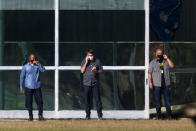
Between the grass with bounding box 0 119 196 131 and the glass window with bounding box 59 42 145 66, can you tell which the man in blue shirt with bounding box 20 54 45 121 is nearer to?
the glass window with bounding box 59 42 145 66

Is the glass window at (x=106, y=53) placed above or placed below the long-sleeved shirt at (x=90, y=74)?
above

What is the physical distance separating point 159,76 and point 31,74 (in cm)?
313

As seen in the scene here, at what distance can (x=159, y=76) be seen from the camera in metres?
16.3

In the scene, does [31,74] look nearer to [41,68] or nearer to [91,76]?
[41,68]

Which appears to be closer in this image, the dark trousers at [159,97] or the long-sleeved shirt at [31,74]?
the long-sleeved shirt at [31,74]

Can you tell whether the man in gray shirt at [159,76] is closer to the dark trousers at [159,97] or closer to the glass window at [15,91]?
the dark trousers at [159,97]

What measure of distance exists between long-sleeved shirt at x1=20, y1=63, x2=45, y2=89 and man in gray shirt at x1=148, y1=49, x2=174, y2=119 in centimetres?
272

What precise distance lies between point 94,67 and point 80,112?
4.47ft

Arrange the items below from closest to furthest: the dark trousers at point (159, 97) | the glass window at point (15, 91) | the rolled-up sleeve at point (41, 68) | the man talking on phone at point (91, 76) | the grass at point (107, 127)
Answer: the grass at point (107, 127) < the rolled-up sleeve at point (41, 68) < the man talking on phone at point (91, 76) < the dark trousers at point (159, 97) < the glass window at point (15, 91)

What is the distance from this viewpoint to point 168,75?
16.3 m

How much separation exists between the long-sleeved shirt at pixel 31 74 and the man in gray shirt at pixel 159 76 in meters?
2.72

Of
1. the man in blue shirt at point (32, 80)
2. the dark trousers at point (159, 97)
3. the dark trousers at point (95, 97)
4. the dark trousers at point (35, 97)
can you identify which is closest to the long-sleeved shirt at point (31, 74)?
the man in blue shirt at point (32, 80)

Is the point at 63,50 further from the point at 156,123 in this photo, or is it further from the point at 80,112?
the point at 156,123

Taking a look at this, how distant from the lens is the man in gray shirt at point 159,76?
53.3 feet
